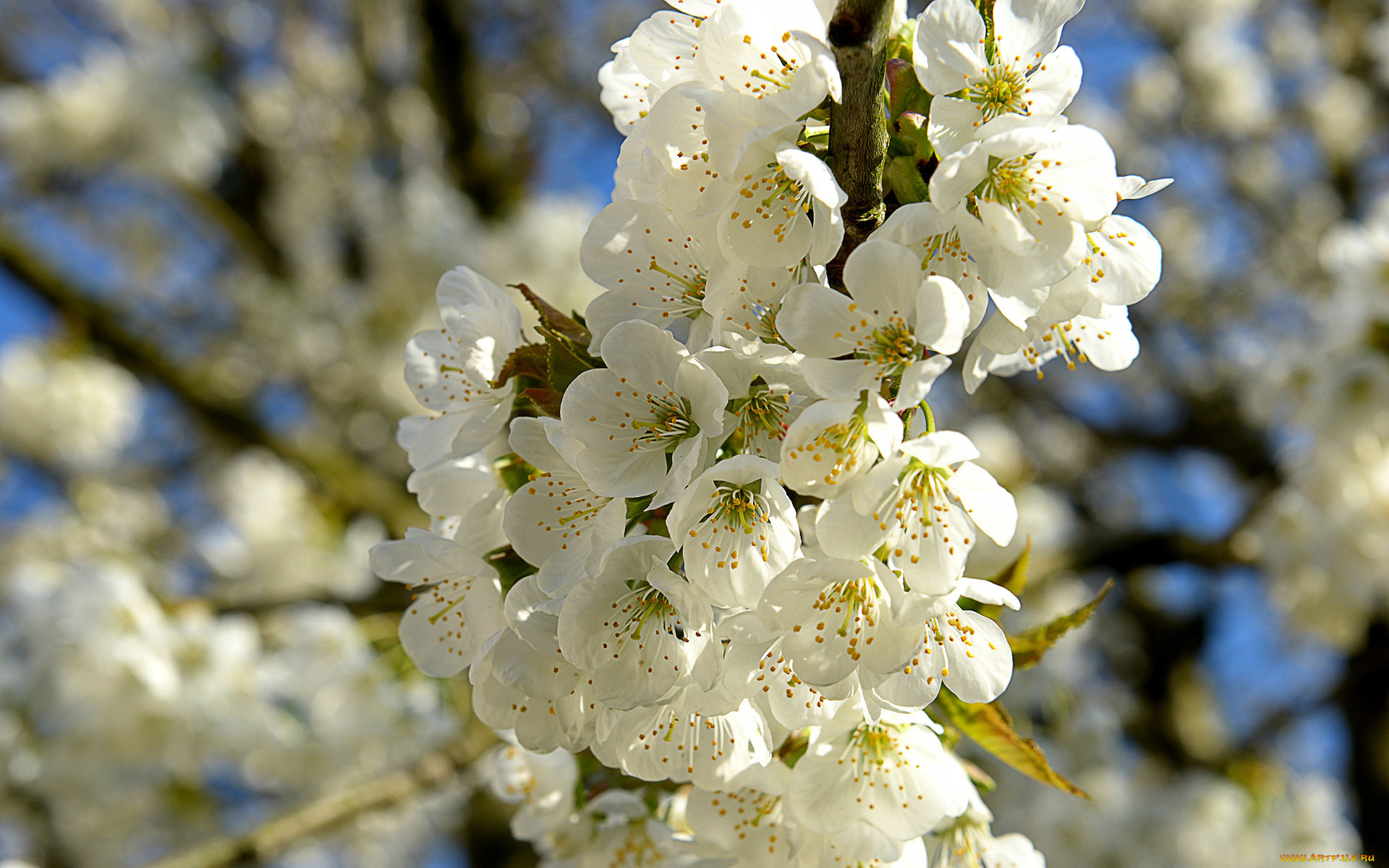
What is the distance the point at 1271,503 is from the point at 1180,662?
2.21 m

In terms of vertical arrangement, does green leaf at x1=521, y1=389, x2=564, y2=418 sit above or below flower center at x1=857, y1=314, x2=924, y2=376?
below

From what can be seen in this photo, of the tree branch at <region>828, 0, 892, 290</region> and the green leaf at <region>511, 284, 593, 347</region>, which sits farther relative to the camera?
the green leaf at <region>511, 284, 593, 347</region>

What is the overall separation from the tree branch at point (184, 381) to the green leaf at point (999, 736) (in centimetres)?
283

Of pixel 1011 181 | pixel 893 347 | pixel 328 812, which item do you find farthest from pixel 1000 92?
pixel 328 812

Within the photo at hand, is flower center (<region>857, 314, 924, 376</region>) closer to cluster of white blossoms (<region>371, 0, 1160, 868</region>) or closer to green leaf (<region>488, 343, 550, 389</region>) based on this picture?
cluster of white blossoms (<region>371, 0, 1160, 868</region>)

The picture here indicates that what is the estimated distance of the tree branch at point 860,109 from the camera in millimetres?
846

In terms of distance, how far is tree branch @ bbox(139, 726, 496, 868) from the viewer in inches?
72.7

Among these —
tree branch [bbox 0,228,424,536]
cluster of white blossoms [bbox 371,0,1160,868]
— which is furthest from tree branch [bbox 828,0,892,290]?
tree branch [bbox 0,228,424,536]

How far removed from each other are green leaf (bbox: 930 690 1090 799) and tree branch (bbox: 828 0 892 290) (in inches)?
23.4

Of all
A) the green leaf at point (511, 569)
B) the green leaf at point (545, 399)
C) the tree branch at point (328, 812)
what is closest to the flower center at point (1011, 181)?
the green leaf at point (545, 399)

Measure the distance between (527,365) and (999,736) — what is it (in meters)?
0.72

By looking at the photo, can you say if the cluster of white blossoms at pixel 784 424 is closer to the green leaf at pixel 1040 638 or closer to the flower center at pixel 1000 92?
the flower center at pixel 1000 92

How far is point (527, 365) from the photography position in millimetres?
1052

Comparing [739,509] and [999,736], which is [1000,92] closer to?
[739,509]
